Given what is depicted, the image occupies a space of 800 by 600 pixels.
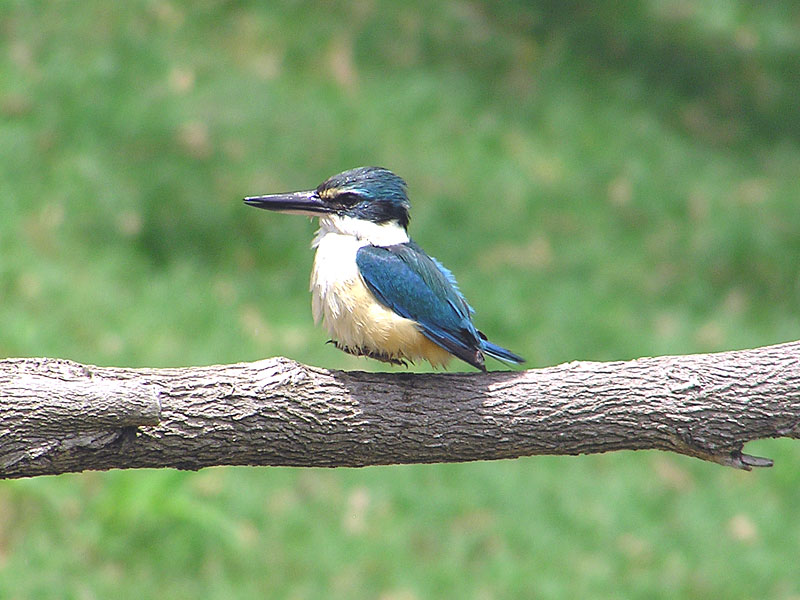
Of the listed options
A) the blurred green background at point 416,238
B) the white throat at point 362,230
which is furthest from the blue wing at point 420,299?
the blurred green background at point 416,238

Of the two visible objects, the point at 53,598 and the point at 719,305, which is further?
the point at 719,305

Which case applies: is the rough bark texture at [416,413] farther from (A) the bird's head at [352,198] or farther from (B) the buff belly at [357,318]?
(A) the bird's head at [352,198]

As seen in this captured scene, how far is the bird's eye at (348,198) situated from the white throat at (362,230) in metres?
0.05

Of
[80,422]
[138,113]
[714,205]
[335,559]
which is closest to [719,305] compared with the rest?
[714,205]

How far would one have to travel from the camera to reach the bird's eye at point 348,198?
3.58 metres

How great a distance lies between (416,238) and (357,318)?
385 cm

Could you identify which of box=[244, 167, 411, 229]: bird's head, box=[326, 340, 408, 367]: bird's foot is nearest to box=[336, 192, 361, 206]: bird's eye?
box=[244, 167, 411, 229]: bird's head

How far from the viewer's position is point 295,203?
3555 mm

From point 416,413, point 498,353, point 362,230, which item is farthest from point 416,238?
point 416,413

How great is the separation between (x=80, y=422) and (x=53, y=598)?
2218mm

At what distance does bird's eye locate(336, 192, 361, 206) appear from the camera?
358 cm

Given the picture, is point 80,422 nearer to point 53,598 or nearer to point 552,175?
point 53,598

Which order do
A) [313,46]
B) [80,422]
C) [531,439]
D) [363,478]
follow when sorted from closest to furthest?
[80,422]
[531,439]
[363,478]
[313,46]

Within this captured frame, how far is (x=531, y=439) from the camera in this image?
324cm
